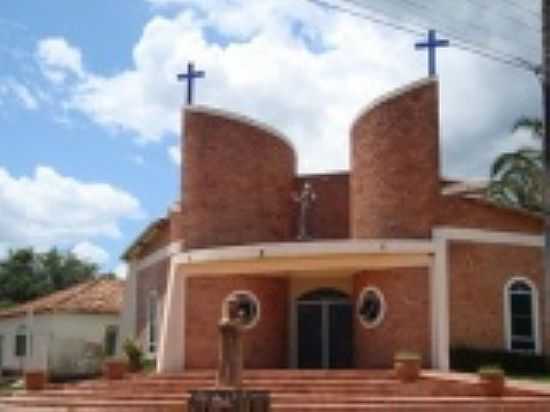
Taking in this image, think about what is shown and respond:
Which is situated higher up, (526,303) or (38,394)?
(526,303)

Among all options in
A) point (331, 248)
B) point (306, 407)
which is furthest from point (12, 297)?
point (306, 407)

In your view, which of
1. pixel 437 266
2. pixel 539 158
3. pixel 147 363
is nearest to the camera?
pixel 437 266

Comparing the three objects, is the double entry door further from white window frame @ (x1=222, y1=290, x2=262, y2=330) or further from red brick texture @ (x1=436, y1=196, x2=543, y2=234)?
red brick texture @ (x1=436, y1=196, x2=543, y2=234)

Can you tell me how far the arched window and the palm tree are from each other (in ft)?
20.9

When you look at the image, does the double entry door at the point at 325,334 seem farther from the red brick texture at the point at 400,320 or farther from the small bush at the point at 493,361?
the small bush at the point at 493,361

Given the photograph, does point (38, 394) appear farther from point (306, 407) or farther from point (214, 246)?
point (306, 407)

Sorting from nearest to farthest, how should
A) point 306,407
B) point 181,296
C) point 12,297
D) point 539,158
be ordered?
point 306,407 → point 181,296 → point 539,158 → point 12,297

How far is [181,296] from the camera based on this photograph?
25.1 meters

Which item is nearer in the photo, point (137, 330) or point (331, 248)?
point (331, 248)

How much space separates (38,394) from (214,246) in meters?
6.01

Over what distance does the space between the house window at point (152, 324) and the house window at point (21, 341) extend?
37.2 feet

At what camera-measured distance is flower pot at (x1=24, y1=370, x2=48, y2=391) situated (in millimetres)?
23812

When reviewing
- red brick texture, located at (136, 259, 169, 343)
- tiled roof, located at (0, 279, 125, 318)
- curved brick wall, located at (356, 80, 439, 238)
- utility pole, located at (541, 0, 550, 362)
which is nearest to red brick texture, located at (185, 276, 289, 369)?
red brick texture, located at (136, 259, 169, 343)

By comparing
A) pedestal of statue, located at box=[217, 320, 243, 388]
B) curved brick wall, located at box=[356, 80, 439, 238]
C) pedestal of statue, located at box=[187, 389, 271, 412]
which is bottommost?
pedestal of statue, located at box=[187, 389, 271, 412]
